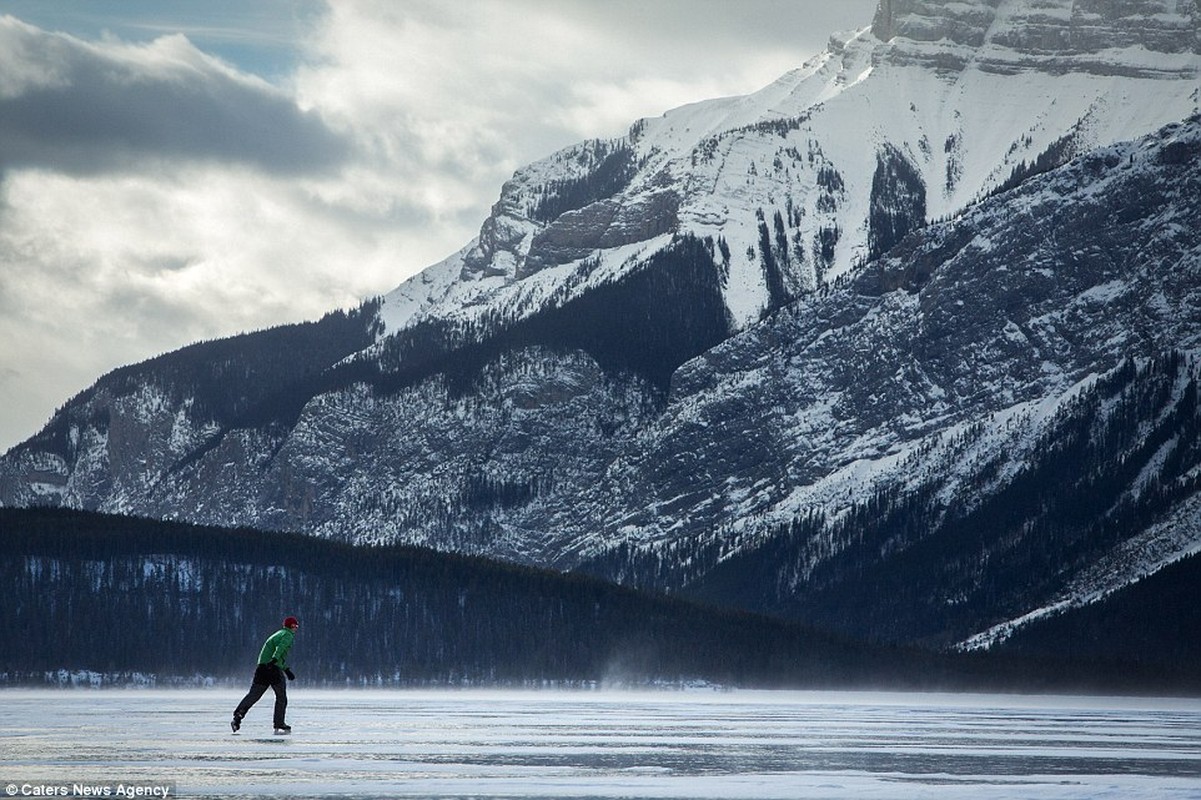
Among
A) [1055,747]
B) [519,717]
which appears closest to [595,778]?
[1055,747]

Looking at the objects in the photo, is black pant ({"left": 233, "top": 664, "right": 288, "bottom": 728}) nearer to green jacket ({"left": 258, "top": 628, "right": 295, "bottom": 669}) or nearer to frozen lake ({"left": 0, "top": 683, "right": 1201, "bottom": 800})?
green jacket ({"left": 258, "top": 628, "right": 295, "bottom": 669})

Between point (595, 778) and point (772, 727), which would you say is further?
point (772, 727)

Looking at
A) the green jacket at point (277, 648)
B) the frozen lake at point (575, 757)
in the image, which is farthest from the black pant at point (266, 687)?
the frozen lake at point (575, 757)

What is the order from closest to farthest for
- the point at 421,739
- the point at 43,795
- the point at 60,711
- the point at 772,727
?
the point at 43,795, the point at 421,739, the point at 772,727, the point at 60,711

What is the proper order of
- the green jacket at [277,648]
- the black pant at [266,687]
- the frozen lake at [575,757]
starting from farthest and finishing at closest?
the black pant at [266,687] < the green jacket at [277,648] < the frozen lake at [575,757]

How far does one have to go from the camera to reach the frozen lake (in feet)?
177

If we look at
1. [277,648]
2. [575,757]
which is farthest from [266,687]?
[575,757]

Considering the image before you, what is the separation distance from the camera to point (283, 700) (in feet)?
224

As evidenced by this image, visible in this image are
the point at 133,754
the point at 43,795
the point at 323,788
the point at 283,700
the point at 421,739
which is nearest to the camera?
the point at 43,795

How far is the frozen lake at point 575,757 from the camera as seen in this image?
177 ft

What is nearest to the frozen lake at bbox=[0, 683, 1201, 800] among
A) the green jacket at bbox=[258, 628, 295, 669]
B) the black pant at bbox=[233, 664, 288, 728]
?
the black pant at bbox=[233, 664, 288, 728]

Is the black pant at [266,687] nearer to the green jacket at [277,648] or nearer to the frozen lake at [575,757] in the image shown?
the green jacket at [277,648]

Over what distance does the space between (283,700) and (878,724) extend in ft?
144

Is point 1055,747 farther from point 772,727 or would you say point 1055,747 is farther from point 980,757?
point 772,727
